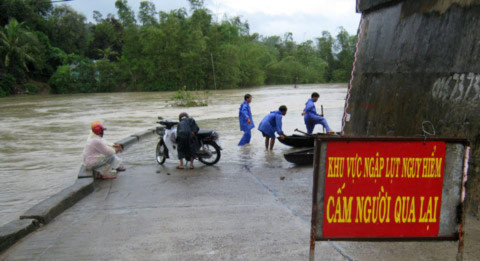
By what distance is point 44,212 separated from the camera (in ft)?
17.6

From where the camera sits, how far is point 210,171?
27.2 feet

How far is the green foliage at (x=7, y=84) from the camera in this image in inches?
1914

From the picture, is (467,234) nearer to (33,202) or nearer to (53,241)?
(53,241)

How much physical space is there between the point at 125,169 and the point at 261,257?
5.31 metres

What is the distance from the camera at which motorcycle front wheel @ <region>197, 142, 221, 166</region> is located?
8641 millimetres

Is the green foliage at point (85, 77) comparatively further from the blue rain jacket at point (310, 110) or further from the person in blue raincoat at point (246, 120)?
the blue rain jacket at point (310, 110)

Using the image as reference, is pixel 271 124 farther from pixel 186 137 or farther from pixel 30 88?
pixel 30 88

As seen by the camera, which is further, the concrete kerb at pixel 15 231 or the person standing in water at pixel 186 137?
the person standing in water at pixel 186 137

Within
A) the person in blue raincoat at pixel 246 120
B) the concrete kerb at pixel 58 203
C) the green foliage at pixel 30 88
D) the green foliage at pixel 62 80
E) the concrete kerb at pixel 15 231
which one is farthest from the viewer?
the green foliage at pixel 62 80

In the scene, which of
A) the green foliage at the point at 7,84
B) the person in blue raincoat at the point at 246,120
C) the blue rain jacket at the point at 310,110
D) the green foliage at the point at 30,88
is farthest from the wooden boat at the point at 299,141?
the green foliage at the point at 30,88

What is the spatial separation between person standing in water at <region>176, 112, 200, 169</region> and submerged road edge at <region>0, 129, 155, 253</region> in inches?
69.4

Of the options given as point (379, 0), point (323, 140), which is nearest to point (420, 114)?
point (379, 0)

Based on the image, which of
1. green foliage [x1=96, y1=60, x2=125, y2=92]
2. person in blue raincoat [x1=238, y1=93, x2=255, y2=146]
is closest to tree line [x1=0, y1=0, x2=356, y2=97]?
green foliage [x1=96, y1=60, x2=125, y2=92]

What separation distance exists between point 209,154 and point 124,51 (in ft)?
200
